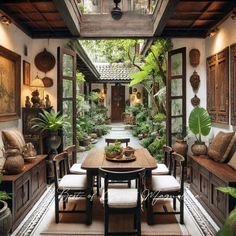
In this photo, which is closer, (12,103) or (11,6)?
(11,6)

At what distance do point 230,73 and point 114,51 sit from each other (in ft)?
35.1

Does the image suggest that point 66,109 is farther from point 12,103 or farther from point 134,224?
point 134,224

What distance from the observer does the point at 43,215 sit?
4328 millimetres

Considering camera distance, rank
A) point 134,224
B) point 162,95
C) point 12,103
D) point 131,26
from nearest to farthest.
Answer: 1. point 134,224
2. point 12,103
3. point 131,26
4. point 162,95

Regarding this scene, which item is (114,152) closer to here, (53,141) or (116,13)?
(53,141)

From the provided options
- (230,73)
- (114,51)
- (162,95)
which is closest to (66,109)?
(162,95)

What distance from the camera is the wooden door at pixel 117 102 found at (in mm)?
21844

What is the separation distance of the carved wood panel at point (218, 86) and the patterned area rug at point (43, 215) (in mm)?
1454

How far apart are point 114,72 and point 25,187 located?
584 inches

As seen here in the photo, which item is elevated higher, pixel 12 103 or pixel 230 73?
pixel 230 73

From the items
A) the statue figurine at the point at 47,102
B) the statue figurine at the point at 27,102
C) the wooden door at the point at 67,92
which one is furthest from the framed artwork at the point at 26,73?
the wooden door at the point at 67,92

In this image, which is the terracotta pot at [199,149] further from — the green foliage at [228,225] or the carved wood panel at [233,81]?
A: the green foliage at [228,225]

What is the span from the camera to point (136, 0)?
6.55 m

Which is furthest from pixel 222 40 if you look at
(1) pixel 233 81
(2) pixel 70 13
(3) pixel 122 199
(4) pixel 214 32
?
(3) pixel 122 199
